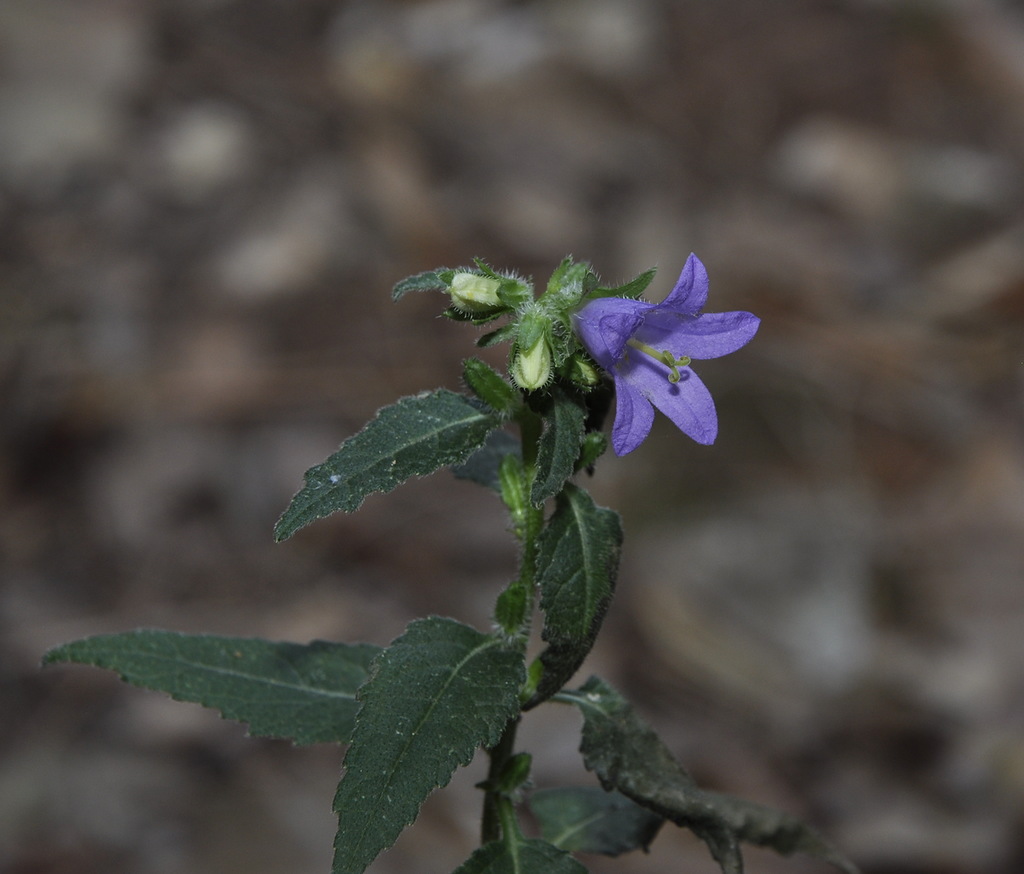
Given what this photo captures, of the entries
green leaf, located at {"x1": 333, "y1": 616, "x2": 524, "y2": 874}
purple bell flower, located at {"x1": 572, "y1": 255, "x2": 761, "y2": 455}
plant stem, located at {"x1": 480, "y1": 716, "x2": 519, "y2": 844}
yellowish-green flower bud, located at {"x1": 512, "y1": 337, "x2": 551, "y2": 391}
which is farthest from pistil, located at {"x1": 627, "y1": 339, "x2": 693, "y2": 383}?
plant stem, located at {"x1": 480, "y1": 716, "x2": 519, "y2": 844}

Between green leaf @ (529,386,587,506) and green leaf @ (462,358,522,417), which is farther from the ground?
green leaf @ (462,358,522,417)

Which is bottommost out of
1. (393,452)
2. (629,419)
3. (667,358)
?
(393,452)

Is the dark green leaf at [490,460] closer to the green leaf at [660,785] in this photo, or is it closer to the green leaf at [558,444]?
the green leaf at [558,444]

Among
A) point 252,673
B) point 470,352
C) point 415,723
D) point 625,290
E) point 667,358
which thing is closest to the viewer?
point 415,723

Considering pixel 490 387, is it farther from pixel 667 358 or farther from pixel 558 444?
pixel 667 358

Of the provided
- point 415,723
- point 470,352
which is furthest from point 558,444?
point 470,352

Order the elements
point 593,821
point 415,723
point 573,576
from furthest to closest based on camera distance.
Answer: point 593,821
point 573,576
point 415,723

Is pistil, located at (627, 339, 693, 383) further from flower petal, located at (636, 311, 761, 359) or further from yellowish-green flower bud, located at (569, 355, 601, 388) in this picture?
yellowish-green flower bud, located at (569, 355, 601, 388)
